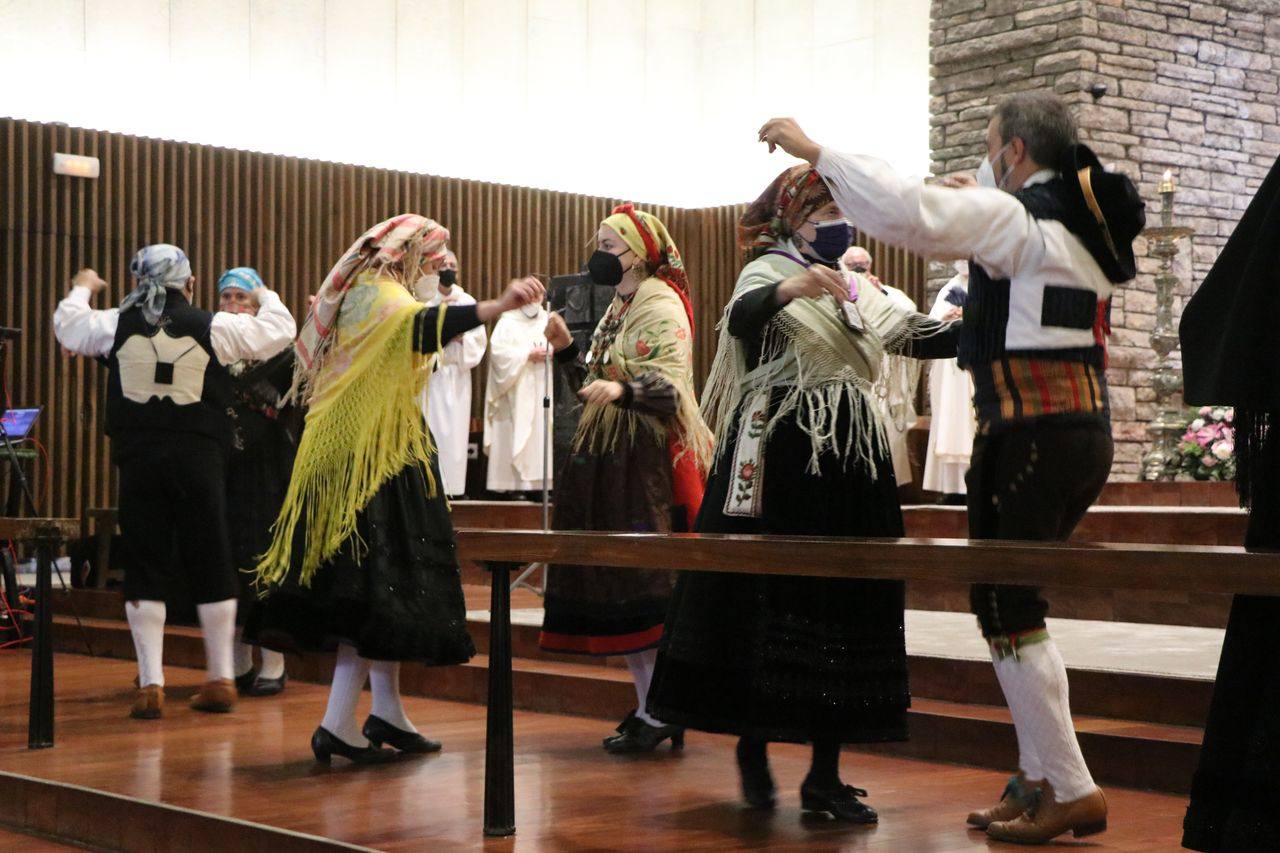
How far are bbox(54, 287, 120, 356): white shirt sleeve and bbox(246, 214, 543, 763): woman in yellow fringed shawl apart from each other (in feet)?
4.46

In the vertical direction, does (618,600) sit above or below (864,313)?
below

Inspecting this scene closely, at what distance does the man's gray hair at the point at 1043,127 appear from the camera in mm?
2725

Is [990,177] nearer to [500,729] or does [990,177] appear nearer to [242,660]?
[500,729]

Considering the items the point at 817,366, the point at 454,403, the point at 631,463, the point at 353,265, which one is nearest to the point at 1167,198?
the point at 454,403

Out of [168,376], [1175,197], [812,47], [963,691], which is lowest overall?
[963,691]

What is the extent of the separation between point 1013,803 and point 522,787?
1069 millimetres

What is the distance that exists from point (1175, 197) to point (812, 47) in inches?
124

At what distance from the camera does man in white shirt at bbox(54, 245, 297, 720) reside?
477 cm

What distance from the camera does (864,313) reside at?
3211mm

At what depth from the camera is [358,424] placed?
12.1 feet

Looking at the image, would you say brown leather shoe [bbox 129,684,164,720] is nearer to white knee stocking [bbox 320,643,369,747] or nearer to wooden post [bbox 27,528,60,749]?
wooden post [bbox 27,528,60,749]

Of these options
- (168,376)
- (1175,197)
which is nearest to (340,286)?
(168,376)

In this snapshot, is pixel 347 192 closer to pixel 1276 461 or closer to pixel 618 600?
pixel 618 600

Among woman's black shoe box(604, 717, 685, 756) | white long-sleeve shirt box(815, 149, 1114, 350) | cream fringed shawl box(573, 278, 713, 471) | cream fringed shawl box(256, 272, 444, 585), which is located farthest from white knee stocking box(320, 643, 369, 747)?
white long-sleeve shirt box(815, 149, 1114, 350)
